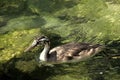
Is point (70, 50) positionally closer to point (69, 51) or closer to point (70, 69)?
point (69, 51)

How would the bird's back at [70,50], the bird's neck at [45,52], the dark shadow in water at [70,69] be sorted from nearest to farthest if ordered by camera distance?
the dark shadow in water at [70,69] < the bird's back at [70,50] < the bird's neck at [45,52]

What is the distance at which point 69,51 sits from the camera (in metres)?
10.1

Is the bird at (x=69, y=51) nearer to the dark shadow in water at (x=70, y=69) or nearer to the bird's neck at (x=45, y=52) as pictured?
the bird's neck at (x=45, y=52)

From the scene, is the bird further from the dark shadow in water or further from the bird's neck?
the dark shadow in water

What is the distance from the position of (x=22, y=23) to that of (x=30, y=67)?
2.99 m

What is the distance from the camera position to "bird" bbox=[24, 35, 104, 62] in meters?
10.0

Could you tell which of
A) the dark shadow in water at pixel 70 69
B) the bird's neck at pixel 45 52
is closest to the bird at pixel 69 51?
the bird's neck at pixel 45 52

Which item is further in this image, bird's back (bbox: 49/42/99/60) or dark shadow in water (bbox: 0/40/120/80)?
bird's back (bbox: 49/42/99/60)

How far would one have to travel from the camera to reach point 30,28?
12.1 m

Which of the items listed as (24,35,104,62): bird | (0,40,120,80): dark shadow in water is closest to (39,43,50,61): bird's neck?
(24,35,104,62): bird

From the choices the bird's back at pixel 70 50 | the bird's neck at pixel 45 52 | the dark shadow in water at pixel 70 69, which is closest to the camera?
the dark shadow in water at pixel 70 69

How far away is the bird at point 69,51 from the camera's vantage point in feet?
32.9

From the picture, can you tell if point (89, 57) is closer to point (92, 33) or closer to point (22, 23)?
point (92, 33)

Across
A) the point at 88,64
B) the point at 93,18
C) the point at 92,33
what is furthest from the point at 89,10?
the point at 88,64
